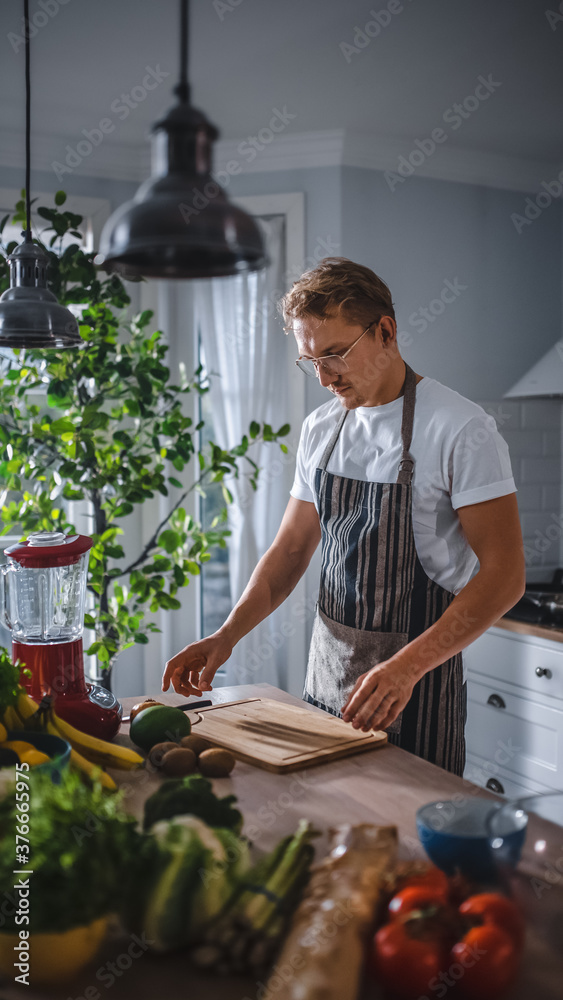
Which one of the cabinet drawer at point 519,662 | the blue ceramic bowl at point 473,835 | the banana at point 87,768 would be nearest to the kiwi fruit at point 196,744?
the banana at point 87,768

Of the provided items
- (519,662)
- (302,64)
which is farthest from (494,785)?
(302,64)

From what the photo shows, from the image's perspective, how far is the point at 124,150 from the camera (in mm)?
3066

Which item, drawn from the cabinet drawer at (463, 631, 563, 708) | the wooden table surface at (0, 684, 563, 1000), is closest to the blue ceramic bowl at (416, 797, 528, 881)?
the wooden table surface at (0, 684, 563, 1000)

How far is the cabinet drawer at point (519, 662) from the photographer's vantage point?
8.70 feet

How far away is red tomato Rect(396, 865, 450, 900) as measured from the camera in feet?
2.65

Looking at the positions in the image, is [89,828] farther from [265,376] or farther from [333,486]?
[265,376]

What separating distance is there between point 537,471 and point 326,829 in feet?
8.66

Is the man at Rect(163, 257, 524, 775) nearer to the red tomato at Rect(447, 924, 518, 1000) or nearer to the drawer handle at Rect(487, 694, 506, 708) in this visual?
the red tomato at Rect(447, 924, 518, 1000)

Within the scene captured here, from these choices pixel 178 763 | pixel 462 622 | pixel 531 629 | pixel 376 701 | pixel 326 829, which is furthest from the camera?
pixel 531 629

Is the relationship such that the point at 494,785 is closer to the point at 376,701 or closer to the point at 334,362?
the point at 376,701

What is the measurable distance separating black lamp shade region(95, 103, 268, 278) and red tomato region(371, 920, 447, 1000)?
782 mm

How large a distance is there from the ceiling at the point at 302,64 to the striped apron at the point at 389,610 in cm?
106

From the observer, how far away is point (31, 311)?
1.60 metres

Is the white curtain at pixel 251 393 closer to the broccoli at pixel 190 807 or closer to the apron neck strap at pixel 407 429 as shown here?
the apron neck strap at pixel 407 429
